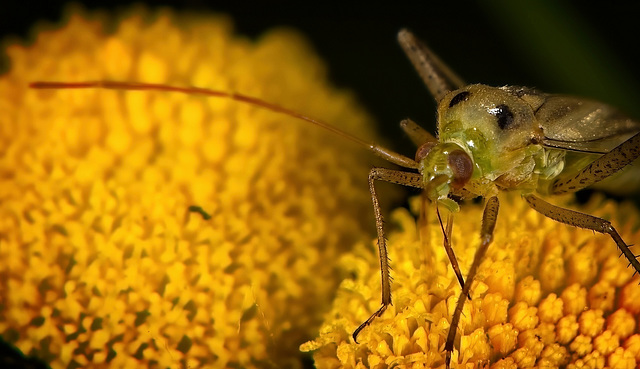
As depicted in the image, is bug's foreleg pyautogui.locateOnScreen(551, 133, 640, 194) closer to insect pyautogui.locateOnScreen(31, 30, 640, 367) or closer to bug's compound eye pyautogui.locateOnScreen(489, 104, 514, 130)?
insect pyautogui.locateOnScreen(31, 30, 640, 367)

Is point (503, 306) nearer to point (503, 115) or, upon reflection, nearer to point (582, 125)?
point (503, 115)

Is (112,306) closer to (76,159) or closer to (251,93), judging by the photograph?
(76,159)

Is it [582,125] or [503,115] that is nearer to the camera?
[503,115]

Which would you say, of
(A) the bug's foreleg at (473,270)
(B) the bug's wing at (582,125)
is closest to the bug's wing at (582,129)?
(B) the bug's wing at (582,125)

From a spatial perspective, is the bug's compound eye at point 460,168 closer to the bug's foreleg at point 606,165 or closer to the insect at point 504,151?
the insect at point 504,151

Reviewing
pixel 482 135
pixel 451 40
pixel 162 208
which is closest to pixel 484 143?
pixel 482 135

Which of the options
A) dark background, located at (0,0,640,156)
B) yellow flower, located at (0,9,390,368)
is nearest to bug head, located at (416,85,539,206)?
yellow flower, located at (0,9,390,368)

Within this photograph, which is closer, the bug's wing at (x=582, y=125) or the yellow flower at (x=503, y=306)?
the yellow flower at (x=503, y=306)
